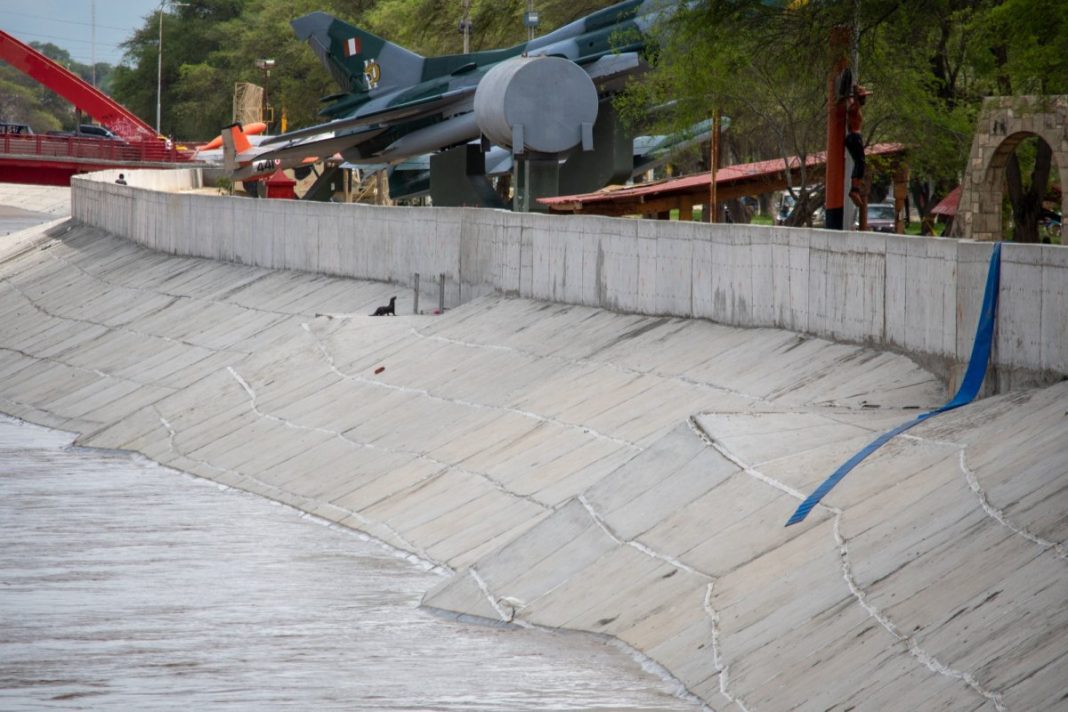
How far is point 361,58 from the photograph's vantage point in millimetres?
59312

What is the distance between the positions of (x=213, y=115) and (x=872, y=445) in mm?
119335

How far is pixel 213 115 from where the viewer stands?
5231 inches

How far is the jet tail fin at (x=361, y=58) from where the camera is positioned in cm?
5847

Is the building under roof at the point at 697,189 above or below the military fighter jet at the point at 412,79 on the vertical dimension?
below

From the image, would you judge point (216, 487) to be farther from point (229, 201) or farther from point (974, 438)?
point (229, 201)

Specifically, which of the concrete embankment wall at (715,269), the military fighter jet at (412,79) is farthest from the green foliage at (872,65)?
the concrete embankment wall at (715,269)

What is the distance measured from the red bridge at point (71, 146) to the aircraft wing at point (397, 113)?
130 feet

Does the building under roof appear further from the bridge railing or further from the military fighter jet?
the bridge railing

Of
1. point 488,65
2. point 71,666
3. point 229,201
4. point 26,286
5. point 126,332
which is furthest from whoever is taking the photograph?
point 26,286

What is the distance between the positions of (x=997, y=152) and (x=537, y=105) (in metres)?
14.6

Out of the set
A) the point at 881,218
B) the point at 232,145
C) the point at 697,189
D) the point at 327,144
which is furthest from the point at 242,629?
the point at 881,218

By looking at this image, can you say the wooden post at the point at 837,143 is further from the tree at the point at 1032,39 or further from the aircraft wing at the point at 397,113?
the aircraft wing at the point at 397,113

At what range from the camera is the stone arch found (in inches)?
1072

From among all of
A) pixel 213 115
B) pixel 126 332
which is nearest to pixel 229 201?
pixel 126 332
